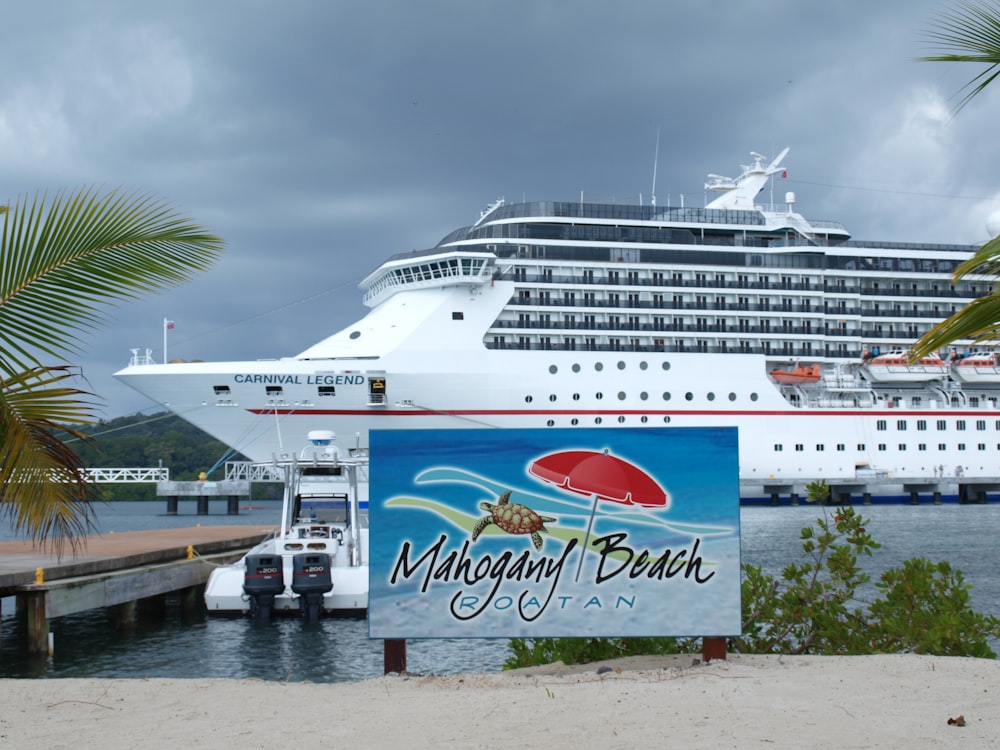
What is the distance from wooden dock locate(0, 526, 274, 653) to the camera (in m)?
12.5

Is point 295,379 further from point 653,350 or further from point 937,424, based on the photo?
point 937,424

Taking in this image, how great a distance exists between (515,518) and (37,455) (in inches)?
104

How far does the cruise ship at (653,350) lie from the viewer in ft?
100

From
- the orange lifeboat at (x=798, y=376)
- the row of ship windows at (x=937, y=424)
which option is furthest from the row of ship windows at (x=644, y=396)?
the row of ship windows at (x=937, y=424)

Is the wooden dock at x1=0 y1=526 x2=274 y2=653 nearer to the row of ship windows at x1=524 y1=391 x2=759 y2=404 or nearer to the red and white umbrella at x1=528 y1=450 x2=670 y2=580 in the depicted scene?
the red and white umbrella at x1=528 y1=450 x2=670 y2=580

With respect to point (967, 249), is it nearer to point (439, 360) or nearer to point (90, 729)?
point (439, 360)

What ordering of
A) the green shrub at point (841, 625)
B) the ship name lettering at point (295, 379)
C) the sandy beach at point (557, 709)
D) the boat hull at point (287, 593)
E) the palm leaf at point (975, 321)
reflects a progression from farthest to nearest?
the ship name lettering at point (295, 379) → the boat hull at point (287, 593) → the green shrub at point (841, 625) → the palm leaf at point (975, 321) → the sandy beach at point (557, 709)

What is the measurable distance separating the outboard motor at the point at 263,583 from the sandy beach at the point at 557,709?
8631 mm

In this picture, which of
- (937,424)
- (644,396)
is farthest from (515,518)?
(937,424)

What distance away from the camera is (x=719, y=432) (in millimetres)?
6148

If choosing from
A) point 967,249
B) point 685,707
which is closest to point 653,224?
point 967,249

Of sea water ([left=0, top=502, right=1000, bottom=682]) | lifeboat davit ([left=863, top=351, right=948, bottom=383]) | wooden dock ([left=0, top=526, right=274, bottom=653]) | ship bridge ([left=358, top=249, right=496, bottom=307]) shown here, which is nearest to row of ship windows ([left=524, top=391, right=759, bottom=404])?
ship bridge ([left=358, top=249, right=496, bottom=307])

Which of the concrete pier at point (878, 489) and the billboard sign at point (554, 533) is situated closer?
the billboard sign at point (554, 533)

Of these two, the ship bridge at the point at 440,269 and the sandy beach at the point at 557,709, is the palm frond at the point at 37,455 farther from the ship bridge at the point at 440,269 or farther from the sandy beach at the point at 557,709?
the ship bridge at the point at 440,269
